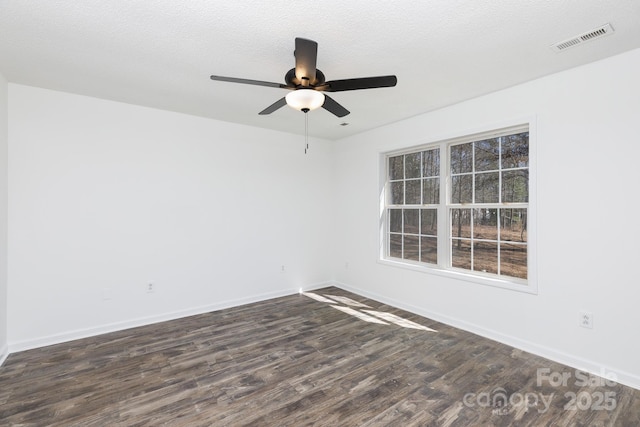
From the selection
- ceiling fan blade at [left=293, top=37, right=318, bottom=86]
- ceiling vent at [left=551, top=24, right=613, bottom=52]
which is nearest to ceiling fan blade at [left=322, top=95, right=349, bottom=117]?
ceiling fan blade at [left=293, top=37, right=318, bottom=86]

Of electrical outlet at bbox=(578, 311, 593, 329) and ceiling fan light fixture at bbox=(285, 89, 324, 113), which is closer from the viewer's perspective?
ceiling fan light fixture at bbox=(285, 89, 324, 113)

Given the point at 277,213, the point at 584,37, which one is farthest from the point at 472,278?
the point at 277,213

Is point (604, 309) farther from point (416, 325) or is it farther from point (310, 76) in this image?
point (310, 76)

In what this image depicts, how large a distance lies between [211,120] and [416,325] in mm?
3777

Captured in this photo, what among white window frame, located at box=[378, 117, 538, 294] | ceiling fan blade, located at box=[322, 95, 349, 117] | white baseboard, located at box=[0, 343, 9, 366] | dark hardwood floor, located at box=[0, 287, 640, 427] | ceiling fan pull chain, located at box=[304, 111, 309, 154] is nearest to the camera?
dark hardwood floor, located at box=[0, 287, 640, 427]

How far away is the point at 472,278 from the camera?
3.45 meters

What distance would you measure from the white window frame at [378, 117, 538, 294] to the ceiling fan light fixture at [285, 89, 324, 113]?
83.9 inches

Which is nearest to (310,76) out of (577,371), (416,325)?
(416,325)

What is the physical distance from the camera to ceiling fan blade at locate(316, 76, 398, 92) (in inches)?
83.7

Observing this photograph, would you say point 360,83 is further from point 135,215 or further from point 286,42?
point 135,215

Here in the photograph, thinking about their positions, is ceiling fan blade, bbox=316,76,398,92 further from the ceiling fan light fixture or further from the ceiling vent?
the ceiling vent

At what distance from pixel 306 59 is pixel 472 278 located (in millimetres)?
2926

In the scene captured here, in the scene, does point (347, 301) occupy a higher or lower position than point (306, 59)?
lower

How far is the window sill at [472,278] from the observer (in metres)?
3.01
